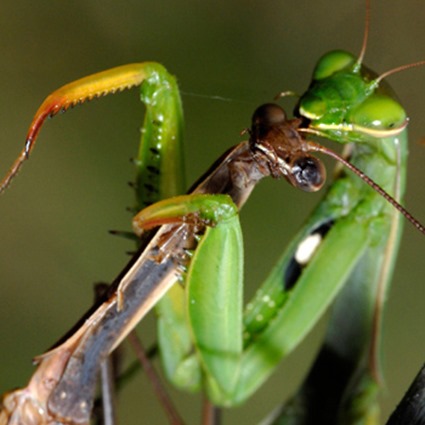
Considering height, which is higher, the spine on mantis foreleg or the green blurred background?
the green blurred background

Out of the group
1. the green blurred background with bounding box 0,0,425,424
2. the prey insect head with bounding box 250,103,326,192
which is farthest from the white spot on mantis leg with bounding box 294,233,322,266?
the green blurred background with bounding box 0,0,425,424

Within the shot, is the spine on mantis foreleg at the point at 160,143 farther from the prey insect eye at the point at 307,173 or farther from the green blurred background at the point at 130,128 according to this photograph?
the green blurred background at the point at 130,128

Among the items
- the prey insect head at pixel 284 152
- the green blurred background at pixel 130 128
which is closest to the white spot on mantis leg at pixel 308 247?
the prey insect head at pixel 284 152

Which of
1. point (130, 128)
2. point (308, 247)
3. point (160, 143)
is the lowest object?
point (308, 247)

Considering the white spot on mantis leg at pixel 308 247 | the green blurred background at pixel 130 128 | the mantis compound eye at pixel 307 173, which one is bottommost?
the white spot on mantis leg at pixel 308 247

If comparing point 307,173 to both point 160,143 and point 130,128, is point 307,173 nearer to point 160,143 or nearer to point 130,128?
point 160,143

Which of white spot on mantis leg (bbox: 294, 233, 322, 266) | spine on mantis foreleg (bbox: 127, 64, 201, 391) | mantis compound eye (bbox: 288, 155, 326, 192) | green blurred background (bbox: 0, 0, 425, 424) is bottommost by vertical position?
white spot on mantis leg (bbox: 294, 233, 322, 266)

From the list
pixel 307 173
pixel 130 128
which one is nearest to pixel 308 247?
pixel 307 173

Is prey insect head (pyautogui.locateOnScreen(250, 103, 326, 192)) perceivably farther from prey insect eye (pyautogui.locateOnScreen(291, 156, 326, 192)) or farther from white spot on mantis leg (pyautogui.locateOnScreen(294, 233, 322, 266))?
white spot on mantis leg (pyautogui.locateOnScreen(294, 233, 322, 266))

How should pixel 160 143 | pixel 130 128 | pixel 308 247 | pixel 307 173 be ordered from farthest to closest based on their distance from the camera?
pixel 130 128
pixel 308 247
pixel 160 143
pixel 307 173
